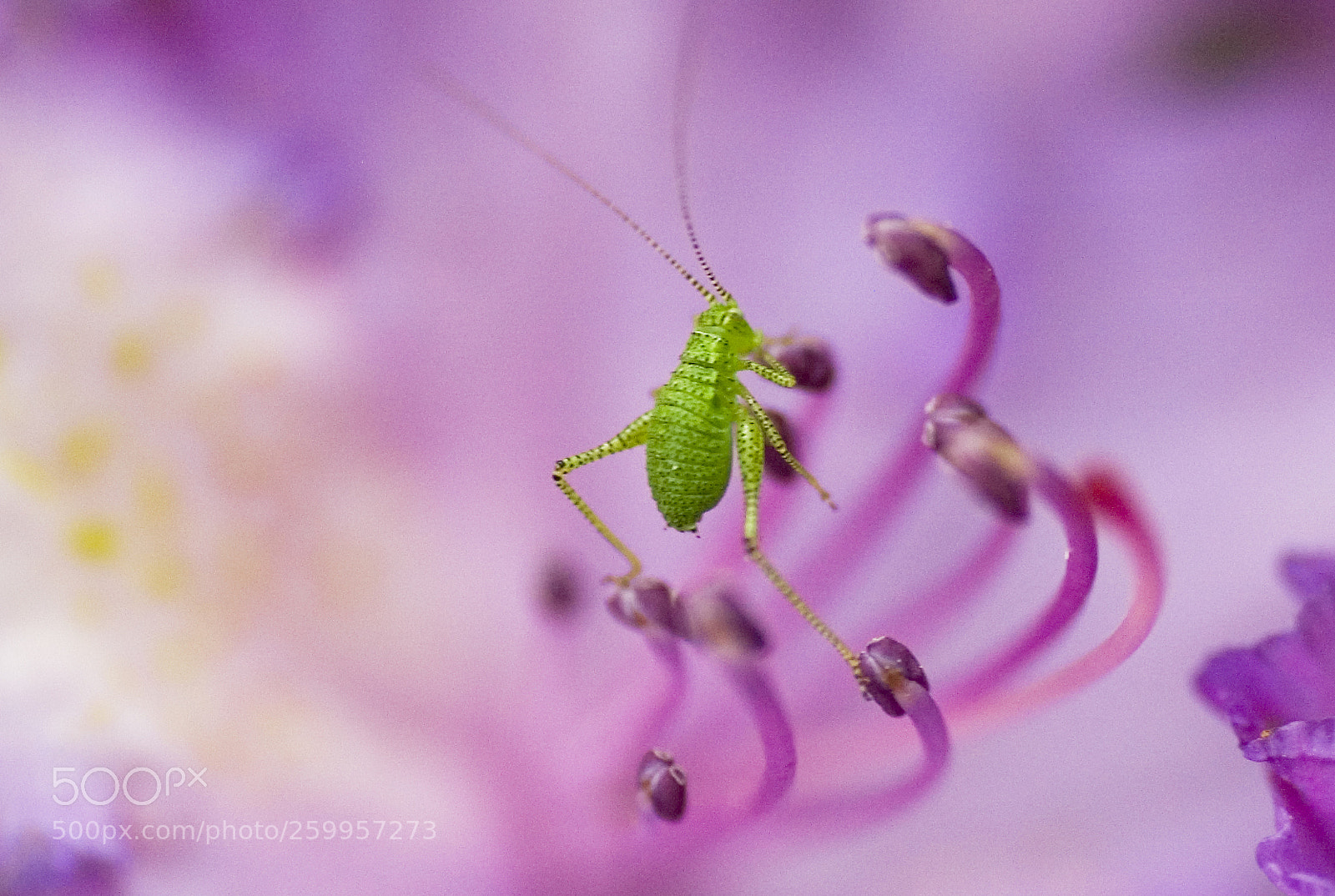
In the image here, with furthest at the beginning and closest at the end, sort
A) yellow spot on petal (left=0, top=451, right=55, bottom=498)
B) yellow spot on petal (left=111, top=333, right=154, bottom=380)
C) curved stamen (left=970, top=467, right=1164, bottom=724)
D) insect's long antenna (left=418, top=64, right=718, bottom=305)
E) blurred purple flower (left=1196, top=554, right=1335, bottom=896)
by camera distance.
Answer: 1. insect's long antenna (left=418, top=64, right=718, bottom=305)
2. yellow spot on petal (left=111, top=333, right=154, bottom=380)
3. yellow spot on petal (left=0, top=451, right=55, bottom=498)
4. curved stamen (left=970, top=467, right=1164, bottom=724)
5. blurred purple flower (left=1196, top=554, right=1335, bottom=896)

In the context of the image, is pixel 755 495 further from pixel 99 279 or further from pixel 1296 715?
Result: pixel 99 279

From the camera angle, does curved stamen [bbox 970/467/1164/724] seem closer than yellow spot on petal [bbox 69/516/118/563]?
Yes

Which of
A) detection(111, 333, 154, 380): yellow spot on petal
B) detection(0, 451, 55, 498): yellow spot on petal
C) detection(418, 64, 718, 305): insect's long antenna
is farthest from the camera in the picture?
detection(418, 64, 718, 305): insect's long antenna

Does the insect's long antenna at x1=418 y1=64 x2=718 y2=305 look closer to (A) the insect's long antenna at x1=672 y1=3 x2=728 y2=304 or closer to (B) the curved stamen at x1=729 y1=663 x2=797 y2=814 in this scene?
(A) the insect's long antenna at x1=672 y1=3 x2=728 y2=304

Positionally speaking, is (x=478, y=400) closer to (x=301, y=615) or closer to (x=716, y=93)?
(x=301, y=615)

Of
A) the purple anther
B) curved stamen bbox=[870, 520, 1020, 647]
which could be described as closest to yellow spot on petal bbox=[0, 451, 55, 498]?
the purple anther

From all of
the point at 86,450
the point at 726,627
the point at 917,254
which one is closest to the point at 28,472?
the point at 86,450

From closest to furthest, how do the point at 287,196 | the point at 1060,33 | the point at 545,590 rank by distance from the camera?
the point at 545,590 < the point at 287,196 < the point at 1060,33

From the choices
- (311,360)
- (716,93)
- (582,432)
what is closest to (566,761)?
(582,432)
